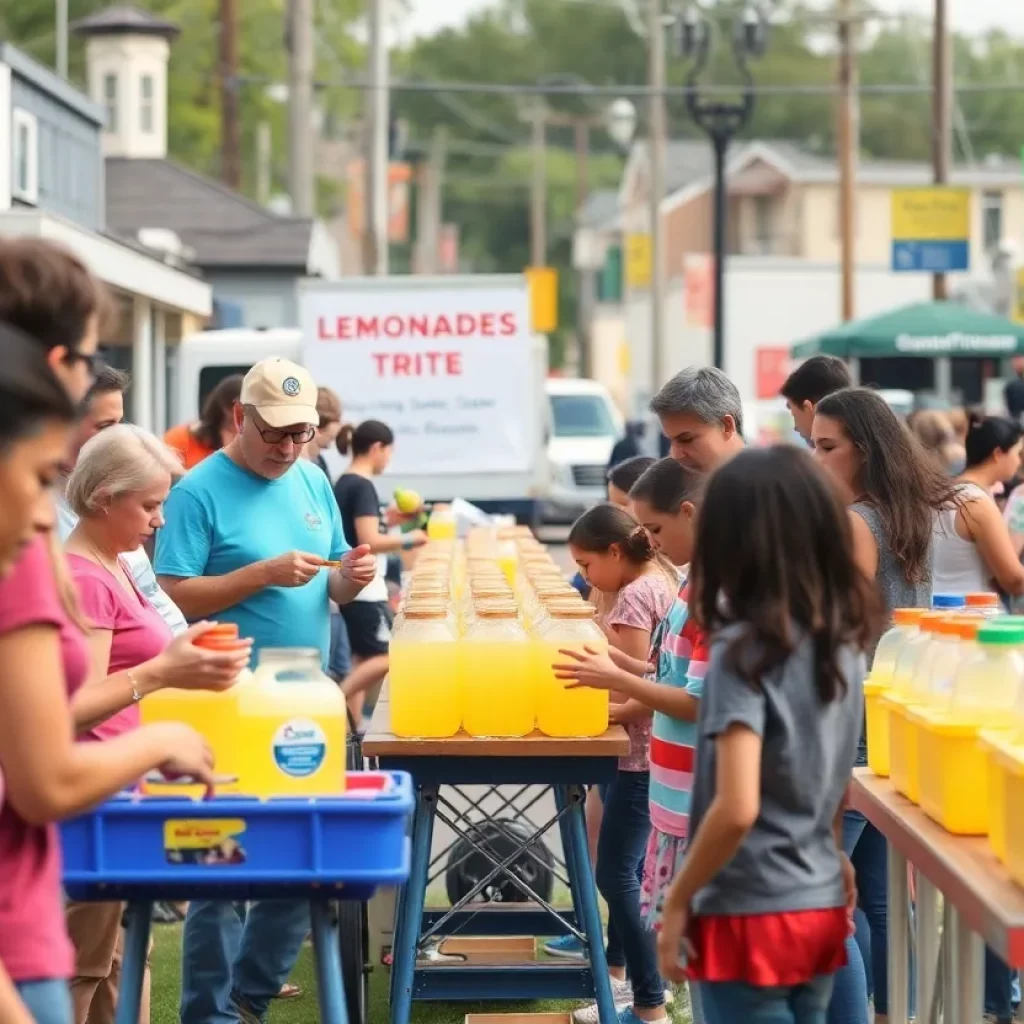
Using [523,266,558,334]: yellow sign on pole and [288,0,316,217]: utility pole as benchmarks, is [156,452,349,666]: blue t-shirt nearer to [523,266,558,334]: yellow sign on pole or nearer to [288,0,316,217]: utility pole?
[288,0,316,217]: utility pole

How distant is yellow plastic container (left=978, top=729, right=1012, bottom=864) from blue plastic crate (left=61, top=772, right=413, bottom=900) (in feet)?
3.74

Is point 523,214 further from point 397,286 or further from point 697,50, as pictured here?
point 397,286

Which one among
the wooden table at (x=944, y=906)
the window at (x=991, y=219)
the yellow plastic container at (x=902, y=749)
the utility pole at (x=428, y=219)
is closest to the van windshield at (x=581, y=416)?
the wooden table at (x=944, y=906)

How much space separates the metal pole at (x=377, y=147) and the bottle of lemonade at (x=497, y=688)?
27.7 meters

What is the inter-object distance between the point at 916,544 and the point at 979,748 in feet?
6.24

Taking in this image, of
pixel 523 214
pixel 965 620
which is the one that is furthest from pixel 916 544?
pixel 523 214

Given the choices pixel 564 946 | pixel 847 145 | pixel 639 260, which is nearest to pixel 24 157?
pixel 847 145

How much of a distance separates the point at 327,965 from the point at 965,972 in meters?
1.35

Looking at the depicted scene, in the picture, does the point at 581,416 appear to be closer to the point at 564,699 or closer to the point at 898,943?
the point at 564,699

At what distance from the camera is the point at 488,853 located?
21.3 feet

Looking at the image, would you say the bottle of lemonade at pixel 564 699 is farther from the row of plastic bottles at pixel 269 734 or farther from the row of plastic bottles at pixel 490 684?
the row of plastic bottles at pixel 269 734

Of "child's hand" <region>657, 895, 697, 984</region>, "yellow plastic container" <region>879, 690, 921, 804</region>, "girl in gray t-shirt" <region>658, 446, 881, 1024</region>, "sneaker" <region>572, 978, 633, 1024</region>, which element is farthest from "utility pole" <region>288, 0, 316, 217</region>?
"child's hand" <region>657, 895, 697, 984</region>

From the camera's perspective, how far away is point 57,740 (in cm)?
329

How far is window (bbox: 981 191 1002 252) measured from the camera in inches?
2746
